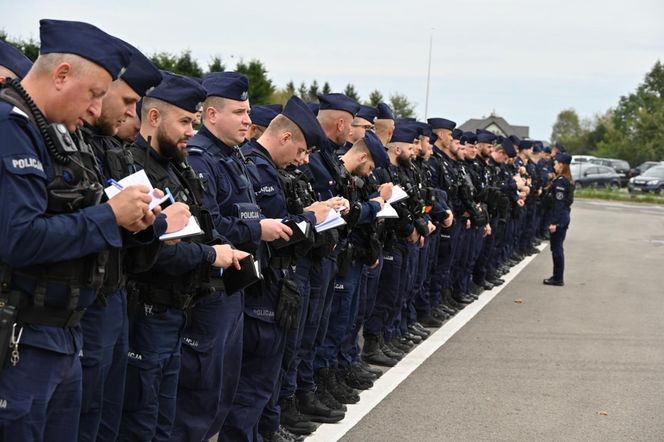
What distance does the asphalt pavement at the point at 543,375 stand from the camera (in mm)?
6672

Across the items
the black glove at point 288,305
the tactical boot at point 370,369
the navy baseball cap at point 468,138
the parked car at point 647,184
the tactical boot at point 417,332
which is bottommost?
the parked car at point 647,184

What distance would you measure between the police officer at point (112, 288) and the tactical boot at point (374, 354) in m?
4.64

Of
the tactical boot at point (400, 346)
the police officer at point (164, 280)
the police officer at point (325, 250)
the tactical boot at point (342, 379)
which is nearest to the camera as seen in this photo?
the police officer at point (164, 280)

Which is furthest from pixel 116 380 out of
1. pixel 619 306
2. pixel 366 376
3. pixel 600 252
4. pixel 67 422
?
pixel 600 252

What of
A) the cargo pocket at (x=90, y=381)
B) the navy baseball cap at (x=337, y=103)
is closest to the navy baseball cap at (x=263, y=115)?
the navy baseball cap at (x=337, y=103)

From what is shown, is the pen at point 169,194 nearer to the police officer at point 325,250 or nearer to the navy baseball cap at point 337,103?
the police officer at point 325,250

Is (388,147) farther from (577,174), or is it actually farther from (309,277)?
(577,174)

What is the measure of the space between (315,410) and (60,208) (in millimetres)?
3784

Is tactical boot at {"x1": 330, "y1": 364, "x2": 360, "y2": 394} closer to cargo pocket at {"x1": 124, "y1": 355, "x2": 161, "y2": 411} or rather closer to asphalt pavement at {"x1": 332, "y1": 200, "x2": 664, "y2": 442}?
asphalt pavement at {"x1": 332, "y1": 200, "x2": 664, "y2": 442}

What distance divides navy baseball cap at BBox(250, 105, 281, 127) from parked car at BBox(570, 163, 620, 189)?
4793 cm

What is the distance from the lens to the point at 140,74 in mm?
4008

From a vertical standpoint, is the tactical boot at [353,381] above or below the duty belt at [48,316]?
below

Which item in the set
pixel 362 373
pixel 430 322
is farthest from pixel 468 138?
pixel 362 373

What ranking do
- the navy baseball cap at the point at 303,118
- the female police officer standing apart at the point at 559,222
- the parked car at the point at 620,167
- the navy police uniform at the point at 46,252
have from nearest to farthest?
the navy police uniform at the point at 46,252 → the navy baseball cap at the point at 303,118 → the female police officer standing apart at the point at 559,222 → the parked car at the point at 620,167
